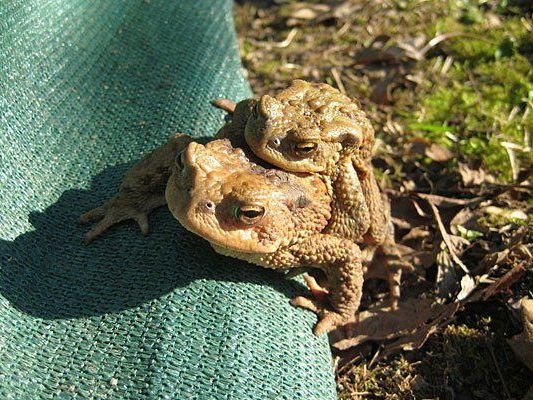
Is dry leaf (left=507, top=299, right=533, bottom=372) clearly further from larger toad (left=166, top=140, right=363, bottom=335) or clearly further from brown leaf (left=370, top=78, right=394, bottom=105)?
brown leaf (left=370, top=78, right=394, bottom=105)

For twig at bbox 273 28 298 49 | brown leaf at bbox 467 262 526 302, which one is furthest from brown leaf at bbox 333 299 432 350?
twig at bbox 273 28 298 49

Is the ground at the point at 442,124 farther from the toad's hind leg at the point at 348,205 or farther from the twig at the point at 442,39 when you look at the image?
the toad's hind leg at the point at 348,205

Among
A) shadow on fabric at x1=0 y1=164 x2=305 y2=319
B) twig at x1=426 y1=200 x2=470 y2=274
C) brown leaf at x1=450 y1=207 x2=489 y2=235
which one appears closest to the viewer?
shadow on fabric at x1=0 y1=164 x2=305 y2=319

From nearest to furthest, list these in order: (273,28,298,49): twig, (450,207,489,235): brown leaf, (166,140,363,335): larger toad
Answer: (166,140,363,335): larger toad, (450,207,489,235): brown leaf, (273,28,298,49): twig

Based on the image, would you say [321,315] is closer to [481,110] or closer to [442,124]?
[442,124]

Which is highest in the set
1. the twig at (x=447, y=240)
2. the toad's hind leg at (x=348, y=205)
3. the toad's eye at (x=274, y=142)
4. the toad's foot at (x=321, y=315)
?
the toad's eye at (x=274, y=142)

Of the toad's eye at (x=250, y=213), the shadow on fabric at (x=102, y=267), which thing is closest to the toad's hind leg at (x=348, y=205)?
the shadow on fabric at (x=102, y=267)

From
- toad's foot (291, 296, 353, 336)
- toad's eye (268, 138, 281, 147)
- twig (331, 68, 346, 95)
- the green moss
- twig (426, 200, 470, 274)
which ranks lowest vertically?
the green moss

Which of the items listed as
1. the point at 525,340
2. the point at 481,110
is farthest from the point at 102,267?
the point at 481,110
